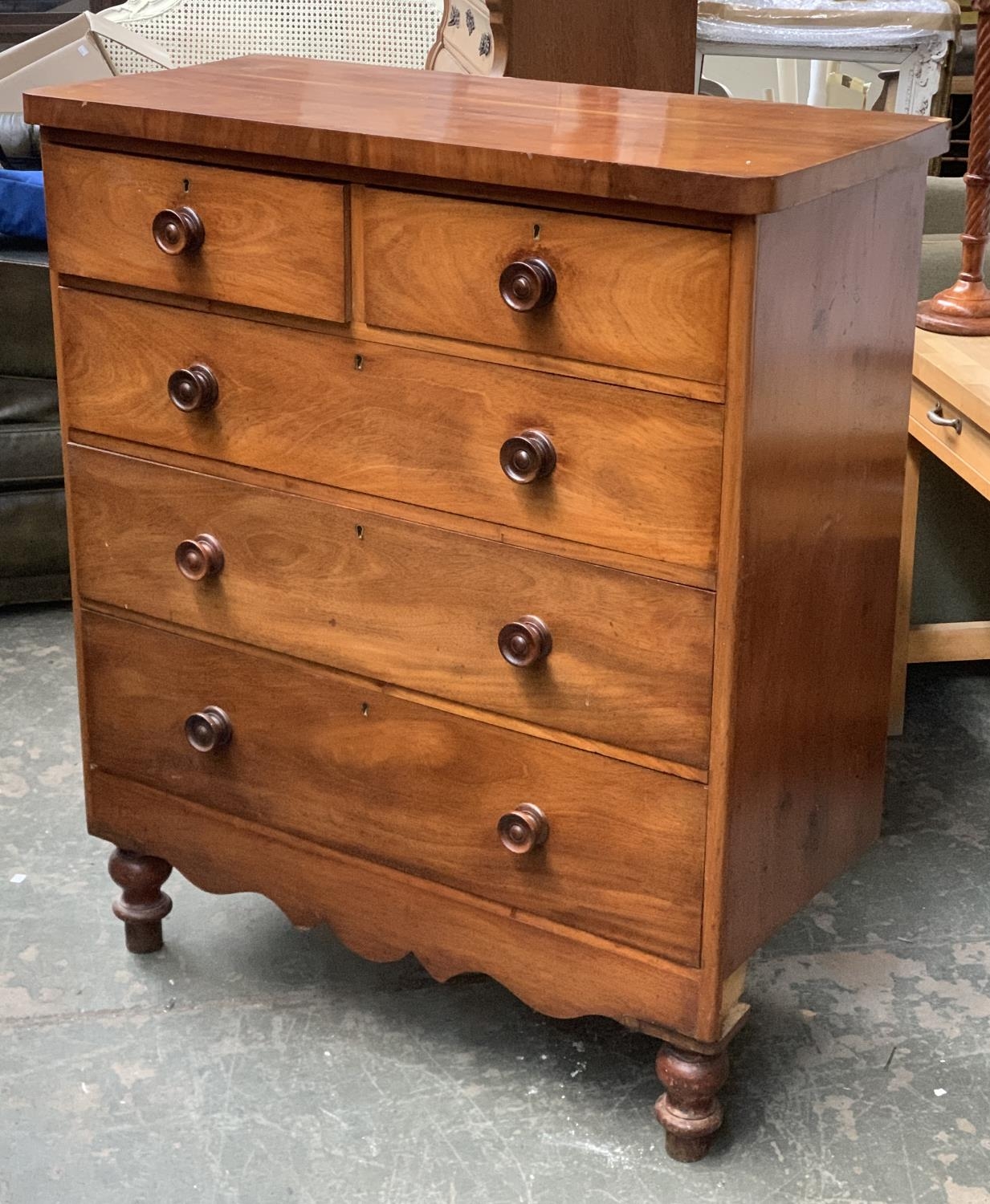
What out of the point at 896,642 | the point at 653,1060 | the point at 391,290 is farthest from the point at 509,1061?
the point at 896,642

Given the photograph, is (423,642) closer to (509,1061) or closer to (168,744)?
(168,744)

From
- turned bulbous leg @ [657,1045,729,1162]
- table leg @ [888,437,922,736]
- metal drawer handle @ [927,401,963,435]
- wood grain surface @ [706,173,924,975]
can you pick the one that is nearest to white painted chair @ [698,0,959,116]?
table leg @ [888,437,922,736]

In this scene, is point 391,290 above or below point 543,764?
above

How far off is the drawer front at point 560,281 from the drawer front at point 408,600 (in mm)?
205

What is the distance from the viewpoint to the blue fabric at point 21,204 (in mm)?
2855

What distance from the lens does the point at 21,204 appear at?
286 cm

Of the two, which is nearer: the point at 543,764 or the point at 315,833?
the point at 543,764

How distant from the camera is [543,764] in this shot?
5.23 feet

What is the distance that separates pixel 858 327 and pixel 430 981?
0.96 meters

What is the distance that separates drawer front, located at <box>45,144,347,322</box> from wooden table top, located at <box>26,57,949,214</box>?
4 centimetres

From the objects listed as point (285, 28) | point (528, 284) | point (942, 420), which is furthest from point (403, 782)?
point (285, 28)

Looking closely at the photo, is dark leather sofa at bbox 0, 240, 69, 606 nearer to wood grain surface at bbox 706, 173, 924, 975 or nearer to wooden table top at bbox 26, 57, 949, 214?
wooden table top at bbox 26, 57, 949, 214

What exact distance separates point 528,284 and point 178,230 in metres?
0.41

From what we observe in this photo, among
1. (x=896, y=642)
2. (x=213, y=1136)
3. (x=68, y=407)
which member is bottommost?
(x=213, y=1136)
